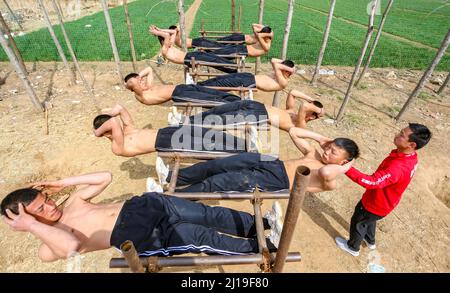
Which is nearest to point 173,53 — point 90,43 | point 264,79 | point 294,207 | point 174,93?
point 174,93

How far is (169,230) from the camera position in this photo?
8.58 ft

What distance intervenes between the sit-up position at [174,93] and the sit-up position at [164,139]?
3.51ft

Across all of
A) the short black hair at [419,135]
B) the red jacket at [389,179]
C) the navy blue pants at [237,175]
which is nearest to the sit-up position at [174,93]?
the navy blue pants at [237,175]

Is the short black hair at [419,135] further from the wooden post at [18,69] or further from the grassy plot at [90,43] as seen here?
the grassy plot at [90,43]

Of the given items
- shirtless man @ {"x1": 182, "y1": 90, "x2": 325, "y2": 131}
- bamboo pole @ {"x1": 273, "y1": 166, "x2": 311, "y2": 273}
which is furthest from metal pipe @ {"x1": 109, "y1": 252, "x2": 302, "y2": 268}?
shirtless man @ {"x1": 182, "y1": 90, "x2": 325, "y2": 131}

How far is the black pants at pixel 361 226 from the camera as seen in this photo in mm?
3263

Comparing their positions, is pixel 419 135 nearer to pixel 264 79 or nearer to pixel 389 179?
pixel 389 179

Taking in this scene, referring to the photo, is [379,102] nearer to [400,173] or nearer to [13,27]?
[400,173]

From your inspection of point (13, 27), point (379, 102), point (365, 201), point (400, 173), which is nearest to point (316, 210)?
point (365, 201)

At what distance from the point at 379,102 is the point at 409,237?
15.3ft

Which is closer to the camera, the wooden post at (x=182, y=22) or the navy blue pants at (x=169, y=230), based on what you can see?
the navy blue pants at (x=169, y=230)

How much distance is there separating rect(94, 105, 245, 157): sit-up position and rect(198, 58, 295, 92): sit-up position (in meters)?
1.90

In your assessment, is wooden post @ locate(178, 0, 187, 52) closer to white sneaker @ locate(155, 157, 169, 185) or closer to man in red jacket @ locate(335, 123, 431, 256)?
white sneaker @ locate(155, 157, 169, 185)

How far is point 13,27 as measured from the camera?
1614 centimetres
